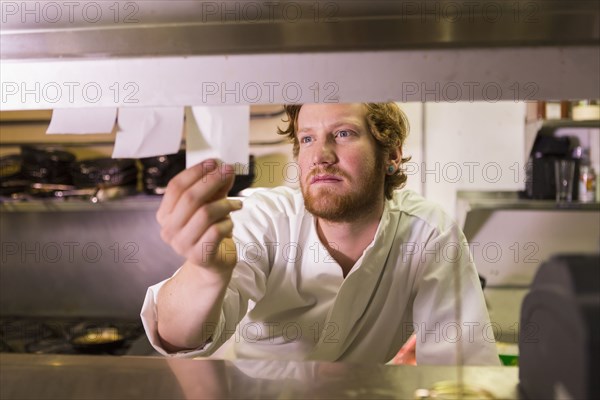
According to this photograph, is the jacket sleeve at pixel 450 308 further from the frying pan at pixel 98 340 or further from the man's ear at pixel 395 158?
the frying pan at pixel 98 340

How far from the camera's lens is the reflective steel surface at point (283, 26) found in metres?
0.57

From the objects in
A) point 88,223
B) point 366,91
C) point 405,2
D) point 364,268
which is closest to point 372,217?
point 364,268

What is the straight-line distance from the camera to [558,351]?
519 millimetres

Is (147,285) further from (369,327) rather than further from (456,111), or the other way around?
(456,111)

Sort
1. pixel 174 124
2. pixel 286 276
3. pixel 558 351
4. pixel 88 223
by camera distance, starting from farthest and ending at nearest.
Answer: pixel 88 223, pixel 286 276, pixel 174 124, pixel 558 351

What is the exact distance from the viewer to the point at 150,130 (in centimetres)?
66

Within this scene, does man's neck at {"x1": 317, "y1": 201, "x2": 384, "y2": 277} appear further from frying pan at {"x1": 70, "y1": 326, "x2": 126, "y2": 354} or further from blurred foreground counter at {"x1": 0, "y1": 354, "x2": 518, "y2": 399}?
frying pan at {"x1": 70, "y1": 326, "x2": 126, "y2": 354}

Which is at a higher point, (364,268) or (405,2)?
(405,2)

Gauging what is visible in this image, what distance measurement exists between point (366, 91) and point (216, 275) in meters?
0.30

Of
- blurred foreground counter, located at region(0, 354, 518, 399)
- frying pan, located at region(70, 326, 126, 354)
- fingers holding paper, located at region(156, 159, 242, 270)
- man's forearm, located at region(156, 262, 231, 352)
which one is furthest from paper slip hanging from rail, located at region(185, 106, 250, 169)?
frying pan, located at region(70, 326, 126, 354)

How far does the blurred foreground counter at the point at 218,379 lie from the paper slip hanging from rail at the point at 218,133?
26cm

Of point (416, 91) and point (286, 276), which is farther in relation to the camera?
point (286, 276)

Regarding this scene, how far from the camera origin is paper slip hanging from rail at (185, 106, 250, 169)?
64cm

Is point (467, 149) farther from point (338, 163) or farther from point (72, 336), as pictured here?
point (72, 336)
